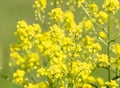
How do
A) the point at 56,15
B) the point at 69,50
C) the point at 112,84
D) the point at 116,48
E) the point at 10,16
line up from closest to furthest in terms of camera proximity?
the point at 112,84
the point at 69,50
the point at 116,48
the point at 56,15
the point at 10,16

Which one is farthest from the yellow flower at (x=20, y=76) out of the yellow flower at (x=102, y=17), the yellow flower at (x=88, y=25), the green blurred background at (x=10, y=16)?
the green blurred background at (x=10, y=16)

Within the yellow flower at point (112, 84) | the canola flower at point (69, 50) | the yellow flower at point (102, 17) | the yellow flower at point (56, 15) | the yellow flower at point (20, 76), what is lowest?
the yellow flower at point (112, 84)

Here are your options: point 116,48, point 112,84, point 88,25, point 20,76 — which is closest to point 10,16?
point 88,25

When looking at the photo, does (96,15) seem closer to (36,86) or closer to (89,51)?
(89,51)

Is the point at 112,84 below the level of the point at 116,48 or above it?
below

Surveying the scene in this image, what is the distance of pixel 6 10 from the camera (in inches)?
525

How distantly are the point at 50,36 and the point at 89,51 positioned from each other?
1.39 feet

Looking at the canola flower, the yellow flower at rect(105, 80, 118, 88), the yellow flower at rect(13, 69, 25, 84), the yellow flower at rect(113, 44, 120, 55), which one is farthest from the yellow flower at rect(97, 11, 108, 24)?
the yellow flower at rect(13, 69, 25, 84)

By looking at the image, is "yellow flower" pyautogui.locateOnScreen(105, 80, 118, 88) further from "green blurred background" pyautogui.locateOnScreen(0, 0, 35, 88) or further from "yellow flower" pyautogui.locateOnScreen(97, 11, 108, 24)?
"green blurred background" pyautogui.locateOnScreen(0, 0, 35, 88)

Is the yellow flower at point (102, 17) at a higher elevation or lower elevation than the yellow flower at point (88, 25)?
higher

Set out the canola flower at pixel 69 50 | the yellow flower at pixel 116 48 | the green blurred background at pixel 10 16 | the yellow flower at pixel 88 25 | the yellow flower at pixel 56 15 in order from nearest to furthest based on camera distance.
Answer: the canola flower at pixel 69 50
the yellow flower at pixel 116 48
the yellow flower at pixel 56 15
the yellow flower at pixel 88 25
the green blurred background at pixel 10 16

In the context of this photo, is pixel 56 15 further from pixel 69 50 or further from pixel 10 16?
pixel 10 16

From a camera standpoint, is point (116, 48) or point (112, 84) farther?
point (116, 48)

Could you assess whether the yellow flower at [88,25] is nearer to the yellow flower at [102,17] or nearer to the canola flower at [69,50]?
the canola flower at [69,50]
